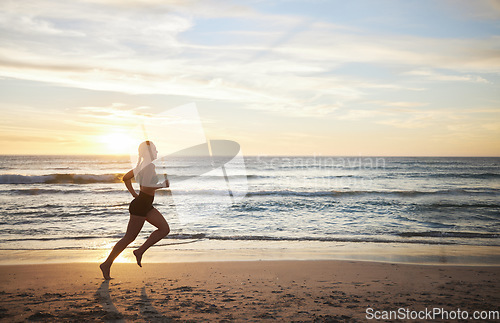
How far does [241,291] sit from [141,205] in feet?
5.68

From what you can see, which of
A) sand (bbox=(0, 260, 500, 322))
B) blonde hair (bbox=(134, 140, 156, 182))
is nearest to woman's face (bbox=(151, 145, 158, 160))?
blonde hair (bbox=(134, 140, 156, 182))

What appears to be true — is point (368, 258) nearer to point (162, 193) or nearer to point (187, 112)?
point (187, 112)

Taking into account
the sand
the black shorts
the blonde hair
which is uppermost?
the blonde hair

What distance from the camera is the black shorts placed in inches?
191

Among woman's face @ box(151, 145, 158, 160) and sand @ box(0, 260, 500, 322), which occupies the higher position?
woman's face @ box(151, 145, 158, 160)

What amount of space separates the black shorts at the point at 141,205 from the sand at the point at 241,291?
37.8 inches

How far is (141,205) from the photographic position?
16.0ft

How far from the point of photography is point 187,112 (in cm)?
705

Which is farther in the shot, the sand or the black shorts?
the black shorts

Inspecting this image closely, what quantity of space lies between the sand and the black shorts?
0.96 meters

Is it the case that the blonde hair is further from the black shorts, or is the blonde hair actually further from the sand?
the sand

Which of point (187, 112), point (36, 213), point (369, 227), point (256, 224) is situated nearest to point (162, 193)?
point (36, 213)

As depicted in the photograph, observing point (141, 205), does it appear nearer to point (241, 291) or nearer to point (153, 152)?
point (153, 152)

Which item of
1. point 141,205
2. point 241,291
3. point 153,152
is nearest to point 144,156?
point 153,152
